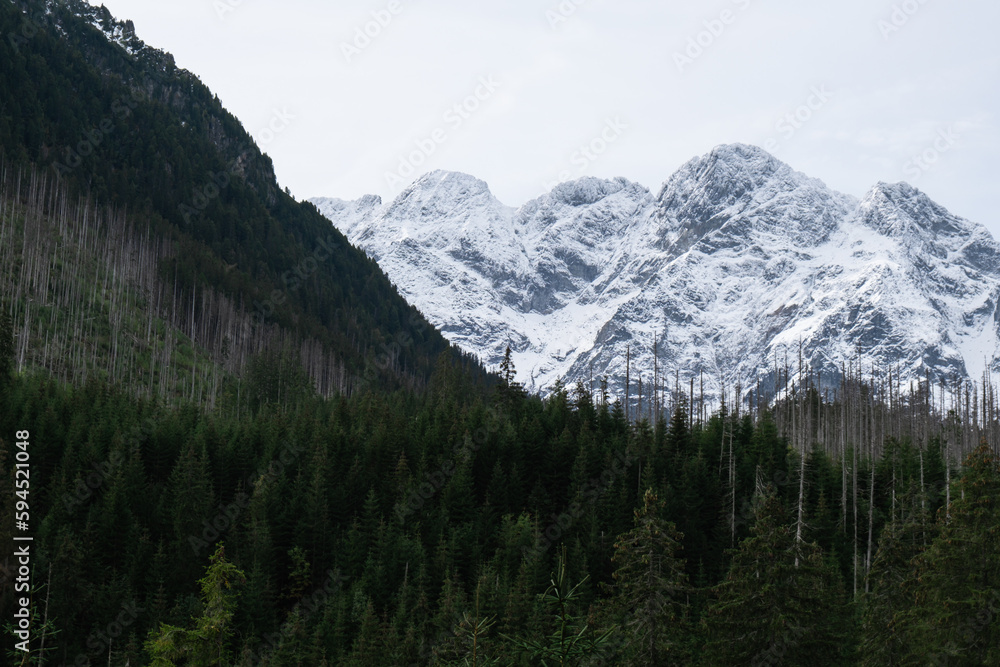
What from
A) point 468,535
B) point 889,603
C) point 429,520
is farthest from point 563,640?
point 429,520

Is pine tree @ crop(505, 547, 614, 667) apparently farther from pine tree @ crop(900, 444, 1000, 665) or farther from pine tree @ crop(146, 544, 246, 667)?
pine tree @ crop(146, 544, 246, 667)

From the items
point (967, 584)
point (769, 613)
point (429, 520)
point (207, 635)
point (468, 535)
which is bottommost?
point (207, 635)

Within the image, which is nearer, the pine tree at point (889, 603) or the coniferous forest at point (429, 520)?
the coniferous forest at point (429, 520)

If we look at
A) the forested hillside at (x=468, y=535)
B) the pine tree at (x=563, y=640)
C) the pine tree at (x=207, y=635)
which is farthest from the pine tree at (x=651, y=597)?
the pine tree at (x=207, y=635)

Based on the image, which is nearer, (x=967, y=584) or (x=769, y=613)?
(x=967, y=584)

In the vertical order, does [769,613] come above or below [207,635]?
above

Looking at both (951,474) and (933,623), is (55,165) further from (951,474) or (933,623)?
(933,623)

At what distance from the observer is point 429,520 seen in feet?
233

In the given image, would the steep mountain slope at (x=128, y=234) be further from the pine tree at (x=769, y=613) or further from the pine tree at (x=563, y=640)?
the pine tree at (x=563, y=640)

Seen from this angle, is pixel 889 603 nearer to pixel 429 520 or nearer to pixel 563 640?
pixel 563 640

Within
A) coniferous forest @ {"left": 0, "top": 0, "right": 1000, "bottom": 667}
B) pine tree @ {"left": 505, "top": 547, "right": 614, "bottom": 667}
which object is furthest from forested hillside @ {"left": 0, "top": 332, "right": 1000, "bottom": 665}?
pine tree @ {"left": 505, "top": 547, "right": 614, "bottom": 667}

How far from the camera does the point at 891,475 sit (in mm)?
77625

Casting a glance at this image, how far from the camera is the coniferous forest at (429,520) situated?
28.5 m

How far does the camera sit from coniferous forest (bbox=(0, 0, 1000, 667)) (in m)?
28.5
